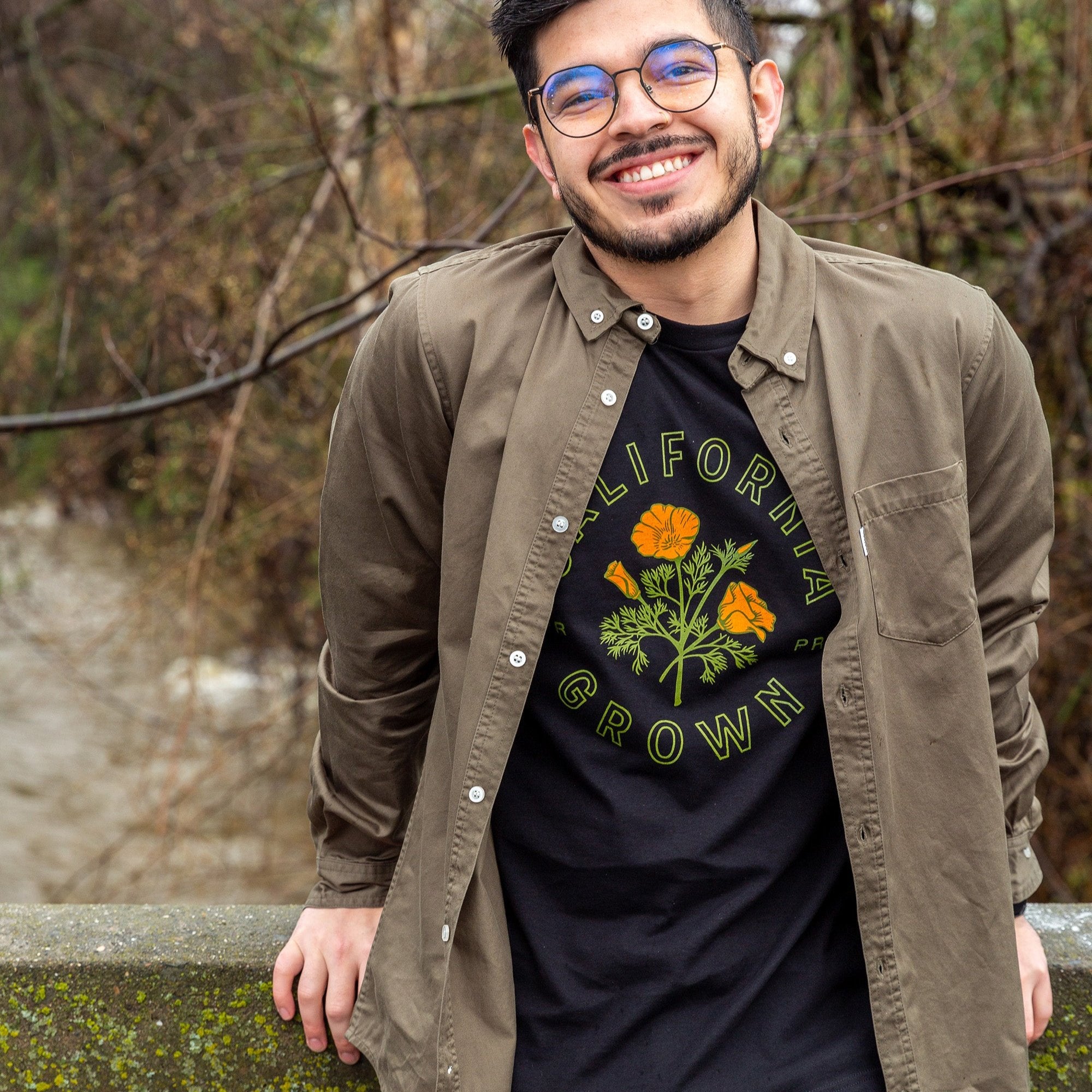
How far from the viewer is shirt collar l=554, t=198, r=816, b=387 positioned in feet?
5.16

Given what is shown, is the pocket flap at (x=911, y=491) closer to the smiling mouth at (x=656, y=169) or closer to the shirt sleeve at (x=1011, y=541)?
the shirt sleeve at (x=1011, y=541)

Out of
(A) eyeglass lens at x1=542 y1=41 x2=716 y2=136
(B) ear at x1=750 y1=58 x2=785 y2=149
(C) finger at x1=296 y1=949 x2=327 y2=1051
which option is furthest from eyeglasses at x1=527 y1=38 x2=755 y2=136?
(C) finger at x1=296 y1=949 x2=327 y2=1051

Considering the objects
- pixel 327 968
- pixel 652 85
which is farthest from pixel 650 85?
pixel 327 968

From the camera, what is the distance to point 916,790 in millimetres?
1563

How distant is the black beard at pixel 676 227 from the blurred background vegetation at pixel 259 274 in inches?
45.8

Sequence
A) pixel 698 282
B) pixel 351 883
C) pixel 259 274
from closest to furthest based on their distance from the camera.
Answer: pixel 698 282 → pixel 351 883 → pixel 259 274

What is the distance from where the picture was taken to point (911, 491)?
1550 mm

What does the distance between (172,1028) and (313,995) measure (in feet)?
0.78

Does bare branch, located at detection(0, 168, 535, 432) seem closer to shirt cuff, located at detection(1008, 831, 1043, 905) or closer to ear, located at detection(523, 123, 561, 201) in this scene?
ear, located at detection(523, 123, 561, 201)

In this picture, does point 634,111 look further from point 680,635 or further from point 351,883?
point 351,883

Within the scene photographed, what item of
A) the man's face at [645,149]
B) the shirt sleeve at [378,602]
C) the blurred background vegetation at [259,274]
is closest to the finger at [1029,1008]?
the shirt sleeve at [378,602]

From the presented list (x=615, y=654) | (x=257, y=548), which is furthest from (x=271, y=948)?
(x=257, y=548)

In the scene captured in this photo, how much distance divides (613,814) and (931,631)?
456 millimetres

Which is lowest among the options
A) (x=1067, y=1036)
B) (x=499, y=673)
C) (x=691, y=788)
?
(x=1067, y=1036)
